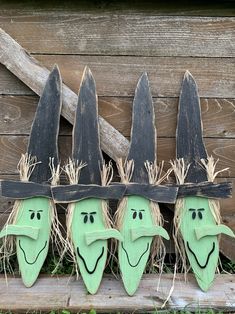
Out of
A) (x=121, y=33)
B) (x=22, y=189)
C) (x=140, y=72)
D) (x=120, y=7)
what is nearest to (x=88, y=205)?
(x=22, y=189)

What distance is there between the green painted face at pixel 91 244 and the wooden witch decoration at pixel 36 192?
0.44 feet

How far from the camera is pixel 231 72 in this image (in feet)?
7.79

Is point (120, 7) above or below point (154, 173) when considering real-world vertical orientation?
above

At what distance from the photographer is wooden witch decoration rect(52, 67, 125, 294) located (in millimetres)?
2121

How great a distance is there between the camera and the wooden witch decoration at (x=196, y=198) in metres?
2.20

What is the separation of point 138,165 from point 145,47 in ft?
2.13

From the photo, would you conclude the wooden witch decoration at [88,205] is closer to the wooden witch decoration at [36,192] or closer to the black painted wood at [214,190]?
the wooden witch decoration at [36,192]

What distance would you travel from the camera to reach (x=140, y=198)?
7.16 feet

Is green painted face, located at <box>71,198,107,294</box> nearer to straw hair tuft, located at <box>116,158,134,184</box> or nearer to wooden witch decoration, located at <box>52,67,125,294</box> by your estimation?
wooden witch decoration, located at <box>52,67,125,294</box>

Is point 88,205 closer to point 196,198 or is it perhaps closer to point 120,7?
point 196,198

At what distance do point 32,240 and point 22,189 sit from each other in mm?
260

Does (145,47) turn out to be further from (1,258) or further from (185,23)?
(1,258)

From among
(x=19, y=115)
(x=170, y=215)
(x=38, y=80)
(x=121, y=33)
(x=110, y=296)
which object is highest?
(x=121, y=33)

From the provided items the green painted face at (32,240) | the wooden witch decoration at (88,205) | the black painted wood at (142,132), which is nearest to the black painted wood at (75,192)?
the wooden witch decoration at (88,205)
